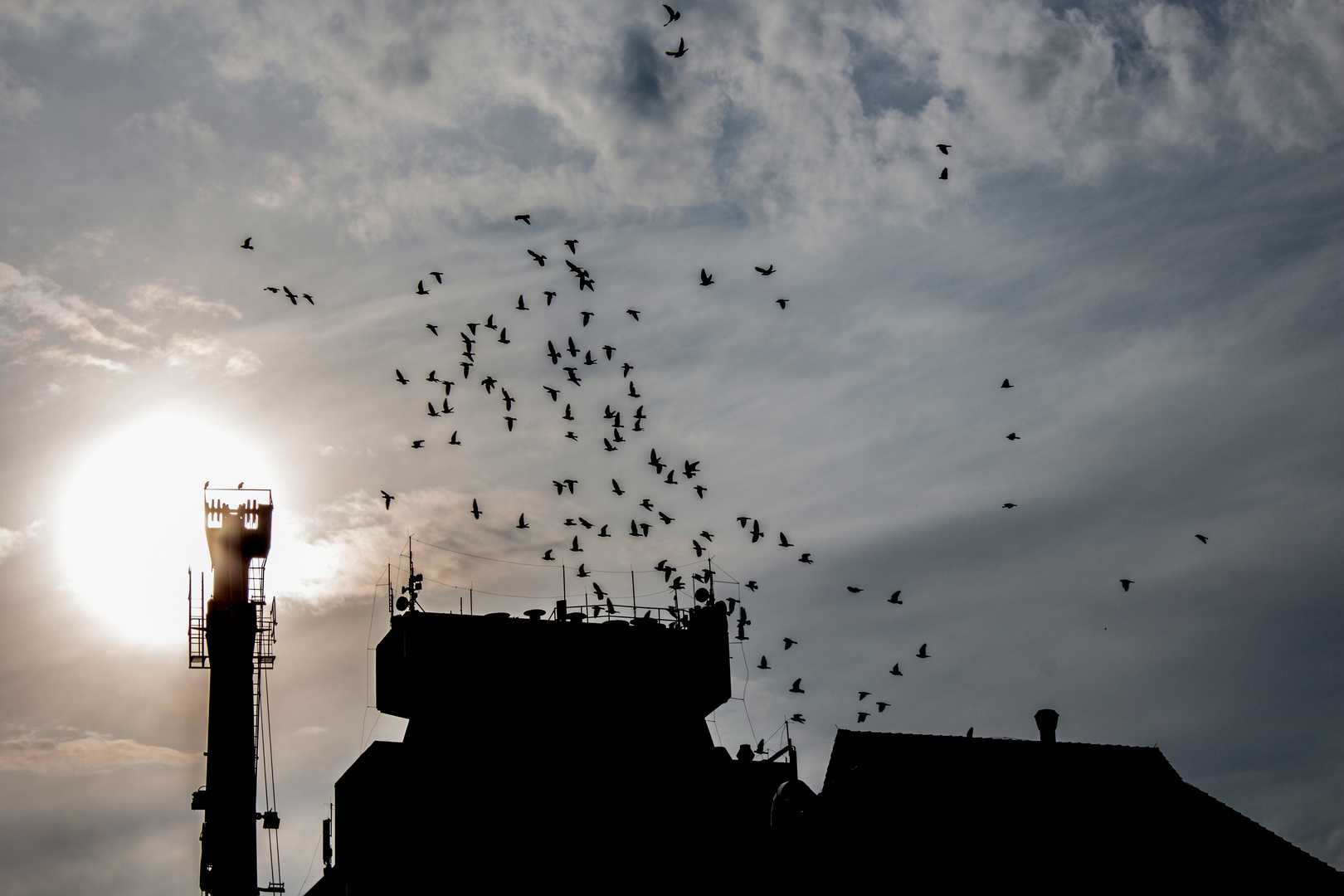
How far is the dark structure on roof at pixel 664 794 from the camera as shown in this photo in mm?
35219

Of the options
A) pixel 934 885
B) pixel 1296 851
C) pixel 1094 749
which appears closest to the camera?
pixel 934 885

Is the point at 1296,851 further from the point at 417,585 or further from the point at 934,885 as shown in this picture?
the point at 417,585

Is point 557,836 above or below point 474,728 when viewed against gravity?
below

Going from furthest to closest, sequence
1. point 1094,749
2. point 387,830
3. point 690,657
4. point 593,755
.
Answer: point 690,657, point 593,755, point 387,830, point 1094,749

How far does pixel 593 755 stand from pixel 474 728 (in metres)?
4.92

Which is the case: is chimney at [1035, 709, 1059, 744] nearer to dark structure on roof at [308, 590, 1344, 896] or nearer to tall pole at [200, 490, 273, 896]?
dark structure on roof at [308, 590, 1344, 896]

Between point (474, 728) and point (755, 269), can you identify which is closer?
point (755, 269)

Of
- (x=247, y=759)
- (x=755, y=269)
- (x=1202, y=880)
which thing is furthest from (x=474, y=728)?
(x=1202, y=880)

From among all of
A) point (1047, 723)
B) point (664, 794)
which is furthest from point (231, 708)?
point (1047, 723)

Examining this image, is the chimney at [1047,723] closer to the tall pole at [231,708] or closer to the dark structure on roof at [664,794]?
the dark structure on roof at [664,794]

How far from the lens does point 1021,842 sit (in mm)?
35188

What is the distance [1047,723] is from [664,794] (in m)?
15.4

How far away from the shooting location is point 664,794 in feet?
155

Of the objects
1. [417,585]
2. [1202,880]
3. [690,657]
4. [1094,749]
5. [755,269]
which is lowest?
[1202,880]
